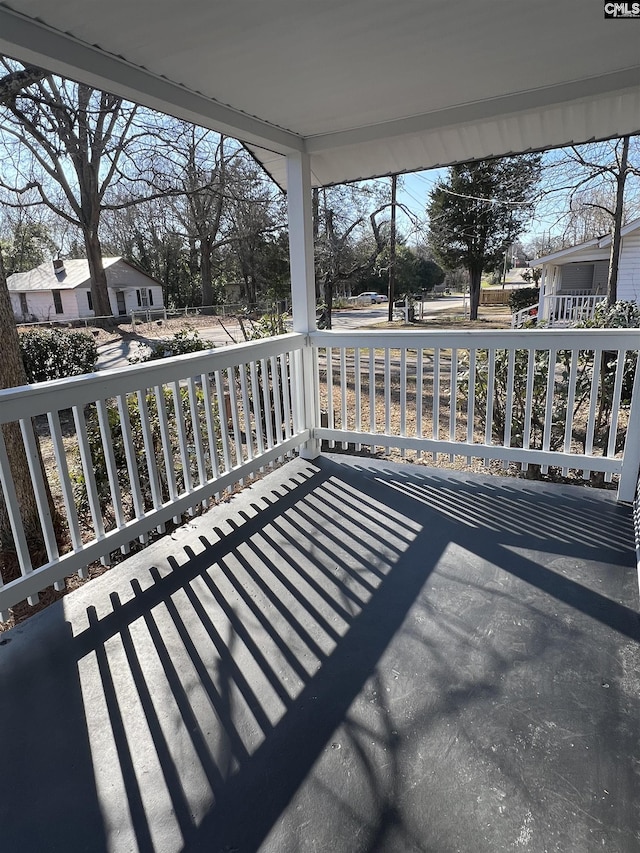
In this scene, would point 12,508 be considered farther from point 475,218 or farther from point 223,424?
point 475,218

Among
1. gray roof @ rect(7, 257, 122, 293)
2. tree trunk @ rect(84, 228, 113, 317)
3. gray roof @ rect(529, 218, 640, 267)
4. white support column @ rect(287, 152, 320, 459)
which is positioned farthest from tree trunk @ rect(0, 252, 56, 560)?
gray roof @ rect(529, 218, 640, 267)

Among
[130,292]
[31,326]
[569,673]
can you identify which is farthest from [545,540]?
[130,292]

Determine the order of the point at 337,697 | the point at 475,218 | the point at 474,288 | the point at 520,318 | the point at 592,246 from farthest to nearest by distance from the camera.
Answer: the point at 474,288 → the point at 475,218 → the point at 592,246 → the point at 520,318 → the point at 337,697

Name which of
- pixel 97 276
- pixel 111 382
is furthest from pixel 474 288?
pixel 111 382

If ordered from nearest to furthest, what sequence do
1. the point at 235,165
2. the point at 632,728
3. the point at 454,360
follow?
the point at 632,728
the point at 454,360
the point at 235,165

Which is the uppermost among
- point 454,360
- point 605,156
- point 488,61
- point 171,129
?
point 171,129

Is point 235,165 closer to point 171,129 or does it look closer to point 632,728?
point 171,129

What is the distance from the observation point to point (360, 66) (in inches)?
92.8

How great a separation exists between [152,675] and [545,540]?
6.45 ft

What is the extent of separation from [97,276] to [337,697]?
403 inches

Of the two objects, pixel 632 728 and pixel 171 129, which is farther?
pixel 171 129

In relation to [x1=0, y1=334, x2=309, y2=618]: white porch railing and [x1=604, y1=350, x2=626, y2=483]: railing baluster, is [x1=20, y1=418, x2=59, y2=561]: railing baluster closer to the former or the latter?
[x1=0, y1=334, x2=309, y2=618]: white porch railing

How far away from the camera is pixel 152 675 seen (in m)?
1.77

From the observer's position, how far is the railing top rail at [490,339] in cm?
288
